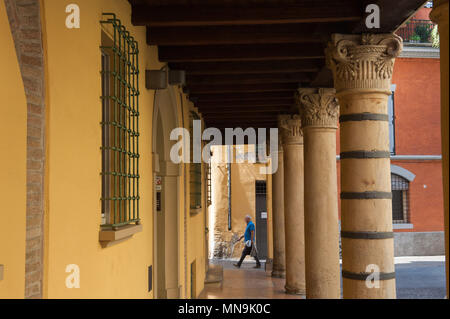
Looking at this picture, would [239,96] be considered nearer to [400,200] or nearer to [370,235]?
[370,235]

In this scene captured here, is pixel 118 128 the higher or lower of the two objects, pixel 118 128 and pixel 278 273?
the higher

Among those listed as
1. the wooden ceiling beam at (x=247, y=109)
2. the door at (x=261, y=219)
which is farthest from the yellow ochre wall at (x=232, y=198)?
the wooden ceiling beam at (x=247, y=109)

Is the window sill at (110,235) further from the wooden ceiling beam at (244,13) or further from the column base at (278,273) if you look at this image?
the column base at (278,273)

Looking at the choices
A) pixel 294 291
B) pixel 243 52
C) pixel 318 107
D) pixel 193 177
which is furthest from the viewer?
pixel 294 291

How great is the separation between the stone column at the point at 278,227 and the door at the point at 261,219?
614 cm

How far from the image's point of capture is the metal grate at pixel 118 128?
372 cm

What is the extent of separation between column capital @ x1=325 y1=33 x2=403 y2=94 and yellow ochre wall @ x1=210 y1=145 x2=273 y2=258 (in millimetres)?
14165

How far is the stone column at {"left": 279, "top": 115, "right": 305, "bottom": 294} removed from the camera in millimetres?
9688

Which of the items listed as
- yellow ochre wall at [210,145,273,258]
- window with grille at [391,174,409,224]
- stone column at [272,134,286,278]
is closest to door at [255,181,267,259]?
yellow ochre wall at [210,145,273,258]

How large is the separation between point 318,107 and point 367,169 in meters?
2.82

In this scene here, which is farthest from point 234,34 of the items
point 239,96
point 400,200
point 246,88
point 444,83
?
point 400,200

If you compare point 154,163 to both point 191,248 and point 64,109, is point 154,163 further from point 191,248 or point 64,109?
point 191,248

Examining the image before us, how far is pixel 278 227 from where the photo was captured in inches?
509
